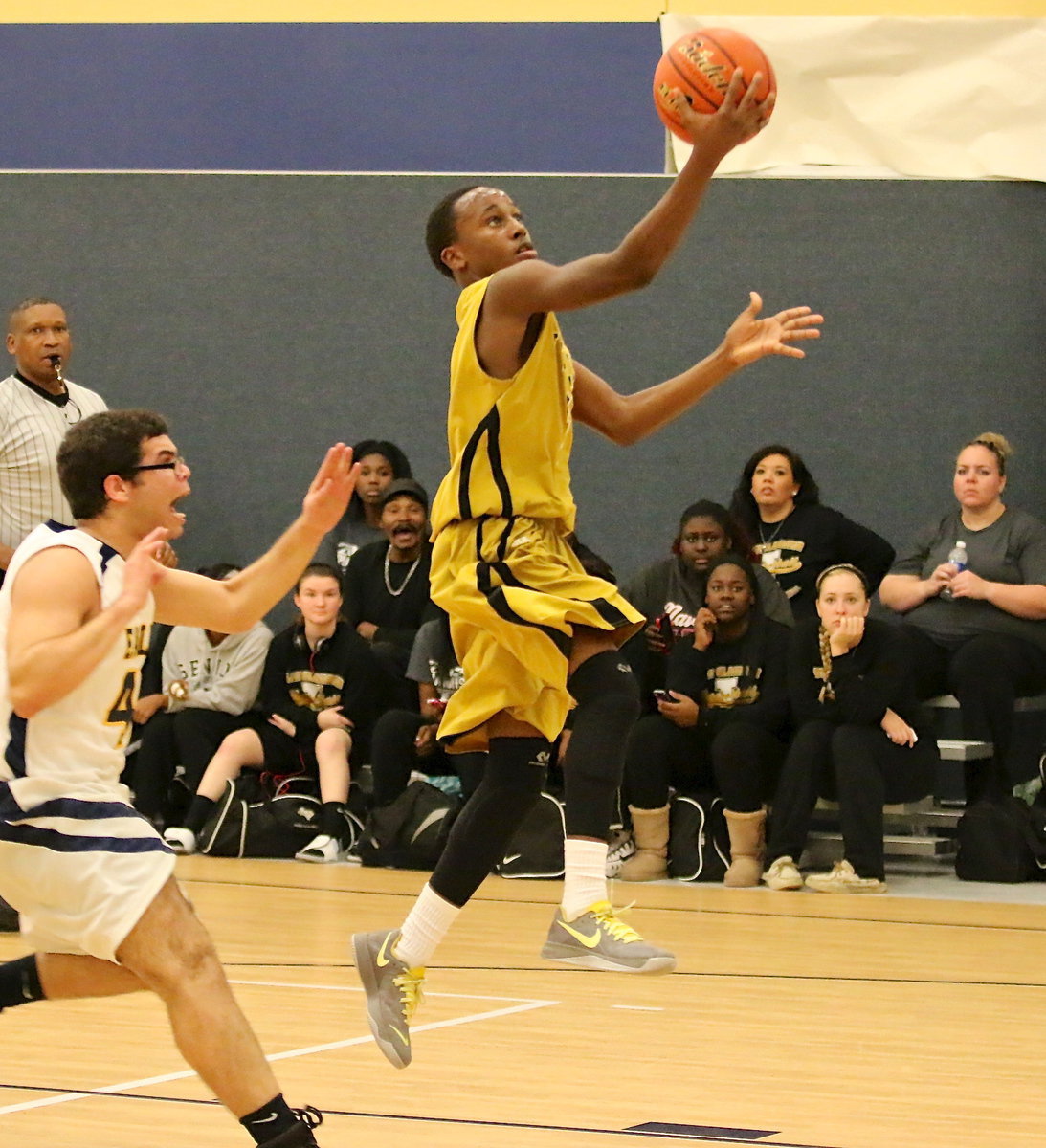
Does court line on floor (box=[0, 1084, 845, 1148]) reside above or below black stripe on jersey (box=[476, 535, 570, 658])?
below

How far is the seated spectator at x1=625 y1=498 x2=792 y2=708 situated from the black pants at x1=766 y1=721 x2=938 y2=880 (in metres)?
0.69

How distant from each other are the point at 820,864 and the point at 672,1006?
9.32 ft

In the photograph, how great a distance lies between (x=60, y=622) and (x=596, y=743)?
126cm

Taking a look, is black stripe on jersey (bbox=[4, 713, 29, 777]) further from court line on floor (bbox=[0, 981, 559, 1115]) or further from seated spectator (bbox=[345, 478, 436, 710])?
seated spectator (bbox=[345, 478, 436, 710])

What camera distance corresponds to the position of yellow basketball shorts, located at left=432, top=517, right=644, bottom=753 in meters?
3.82

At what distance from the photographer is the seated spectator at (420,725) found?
25.4 ft

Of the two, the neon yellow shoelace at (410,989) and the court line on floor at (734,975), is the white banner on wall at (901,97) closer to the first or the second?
the court line on floor at (734,975)

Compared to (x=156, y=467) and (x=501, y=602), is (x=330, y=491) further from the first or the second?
(x=501, y=602)

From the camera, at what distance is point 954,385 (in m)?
8.77

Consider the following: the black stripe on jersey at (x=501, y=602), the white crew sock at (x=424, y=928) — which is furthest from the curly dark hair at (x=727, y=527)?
the white crew sock at (x=424, y=928)

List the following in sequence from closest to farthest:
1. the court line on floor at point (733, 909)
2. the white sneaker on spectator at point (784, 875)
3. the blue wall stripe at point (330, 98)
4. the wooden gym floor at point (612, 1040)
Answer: the wooden gym floor at point (612, 1040), the court line on floor at point (733, 909), the white sneaker on spectator at point (784, 875), the blue wall stripe at point (330, 98)

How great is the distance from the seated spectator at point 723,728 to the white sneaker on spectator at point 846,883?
0.83ft

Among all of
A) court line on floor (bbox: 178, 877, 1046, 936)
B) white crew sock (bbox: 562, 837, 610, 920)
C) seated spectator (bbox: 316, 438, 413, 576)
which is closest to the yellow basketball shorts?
white crew sock (bbox: 562, 837, 610, 920)

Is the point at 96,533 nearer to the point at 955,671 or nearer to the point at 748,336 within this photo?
the point at 748,336
